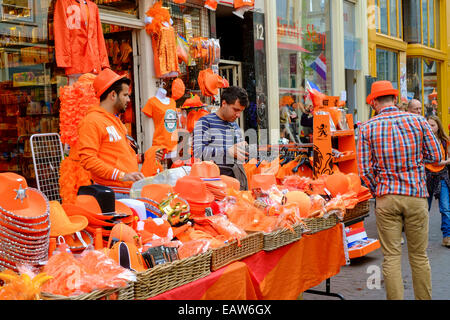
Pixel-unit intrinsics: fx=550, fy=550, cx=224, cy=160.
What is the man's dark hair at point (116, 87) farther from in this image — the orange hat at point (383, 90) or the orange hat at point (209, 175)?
the orange hat at point (383, 90)

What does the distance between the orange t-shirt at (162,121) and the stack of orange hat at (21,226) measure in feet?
16.4

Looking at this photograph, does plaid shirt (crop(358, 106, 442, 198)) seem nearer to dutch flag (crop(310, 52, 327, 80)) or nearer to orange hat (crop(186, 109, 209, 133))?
orange hat (crop(186, 109, 209, 133))

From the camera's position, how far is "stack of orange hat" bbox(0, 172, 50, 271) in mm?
2213

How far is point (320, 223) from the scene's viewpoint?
3.90m

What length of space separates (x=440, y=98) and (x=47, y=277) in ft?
67.7

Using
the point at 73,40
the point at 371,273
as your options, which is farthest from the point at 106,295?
the point at 73,40

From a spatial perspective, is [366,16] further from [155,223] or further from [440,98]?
[155,223]

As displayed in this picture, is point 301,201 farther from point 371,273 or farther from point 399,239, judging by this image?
point 371,273

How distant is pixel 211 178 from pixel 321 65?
31.3 ft

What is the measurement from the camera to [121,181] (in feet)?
12.5

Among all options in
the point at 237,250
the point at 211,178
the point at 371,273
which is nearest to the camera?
the point at 237,250

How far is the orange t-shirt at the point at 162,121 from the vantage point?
24.2 ft

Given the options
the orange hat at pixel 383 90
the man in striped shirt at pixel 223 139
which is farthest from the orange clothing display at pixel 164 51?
the orange hat at pixel 383 90
